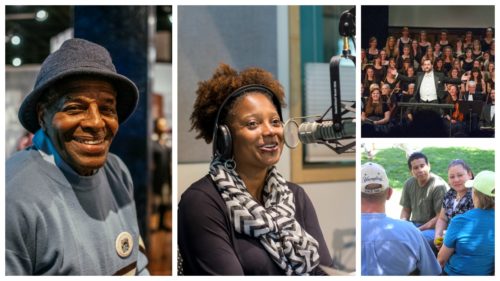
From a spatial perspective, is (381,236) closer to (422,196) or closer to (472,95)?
(422,196)

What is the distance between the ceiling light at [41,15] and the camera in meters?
3.28

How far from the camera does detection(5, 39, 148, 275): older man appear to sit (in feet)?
9.93

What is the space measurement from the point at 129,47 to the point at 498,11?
2.01 metres

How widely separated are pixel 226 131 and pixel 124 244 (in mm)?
795

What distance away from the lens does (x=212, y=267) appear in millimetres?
3184

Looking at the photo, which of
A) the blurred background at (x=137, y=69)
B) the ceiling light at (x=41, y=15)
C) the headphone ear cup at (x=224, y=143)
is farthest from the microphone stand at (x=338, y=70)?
the ceiling light at (x=41, y=15)

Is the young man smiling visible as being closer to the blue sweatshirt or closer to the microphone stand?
the microphone stand

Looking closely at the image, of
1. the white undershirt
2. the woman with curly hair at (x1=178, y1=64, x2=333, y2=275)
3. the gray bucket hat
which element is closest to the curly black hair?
the woman with curly hair at (x1=178, y1=64, x2=333, y2=275)

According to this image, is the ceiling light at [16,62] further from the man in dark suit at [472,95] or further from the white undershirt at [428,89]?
the man in dark suit at [472,95]

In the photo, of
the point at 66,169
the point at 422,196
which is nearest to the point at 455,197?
the point at 422,196

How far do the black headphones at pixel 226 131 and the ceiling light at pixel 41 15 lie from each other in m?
1.05

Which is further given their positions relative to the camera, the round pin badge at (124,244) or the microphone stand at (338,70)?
the microphone stand at (338,70)

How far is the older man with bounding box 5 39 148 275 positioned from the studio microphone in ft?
2.80
